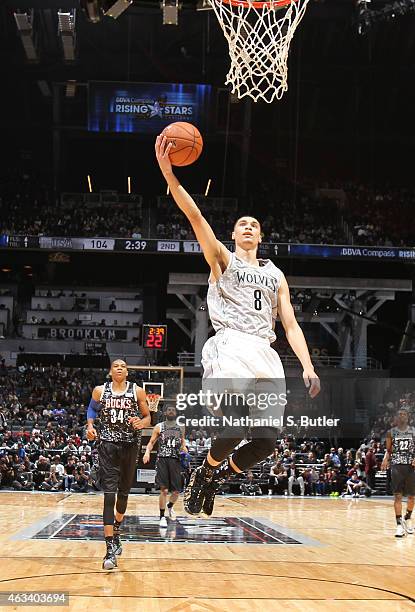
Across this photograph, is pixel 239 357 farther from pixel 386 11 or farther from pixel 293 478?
pixel 386 11

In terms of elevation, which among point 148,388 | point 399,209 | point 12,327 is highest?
point 399,209

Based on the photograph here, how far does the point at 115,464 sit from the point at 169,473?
515 centimetres

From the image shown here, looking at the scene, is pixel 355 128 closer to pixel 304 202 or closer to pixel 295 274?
pixel 304 202

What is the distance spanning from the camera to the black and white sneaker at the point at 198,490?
17.3 feet

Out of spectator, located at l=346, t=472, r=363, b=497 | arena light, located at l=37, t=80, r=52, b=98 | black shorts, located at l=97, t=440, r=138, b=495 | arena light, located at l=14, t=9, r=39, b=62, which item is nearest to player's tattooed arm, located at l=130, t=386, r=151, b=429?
black shorts, located at l=97, t=440, r=138, b=495

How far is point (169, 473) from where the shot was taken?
42.2 ft

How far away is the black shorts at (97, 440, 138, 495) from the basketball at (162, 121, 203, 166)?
11.3 feet

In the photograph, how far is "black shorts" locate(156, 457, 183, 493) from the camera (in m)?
12.8

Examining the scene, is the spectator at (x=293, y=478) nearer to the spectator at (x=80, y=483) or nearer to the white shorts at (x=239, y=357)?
the spectator at (x=80, y=483)

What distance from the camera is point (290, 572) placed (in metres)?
7.50

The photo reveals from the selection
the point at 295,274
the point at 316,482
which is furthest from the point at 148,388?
the point at 295,274

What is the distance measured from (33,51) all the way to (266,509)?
63.3ft

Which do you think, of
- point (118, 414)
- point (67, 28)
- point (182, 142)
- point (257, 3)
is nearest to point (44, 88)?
point (67, 28)

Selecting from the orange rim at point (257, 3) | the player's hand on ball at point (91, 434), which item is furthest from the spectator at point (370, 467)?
the player's hand on ball at point (91, 434)
